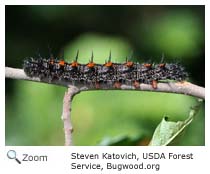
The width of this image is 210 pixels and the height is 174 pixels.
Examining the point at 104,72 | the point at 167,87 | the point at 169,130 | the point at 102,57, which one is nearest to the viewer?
the point at 169,130

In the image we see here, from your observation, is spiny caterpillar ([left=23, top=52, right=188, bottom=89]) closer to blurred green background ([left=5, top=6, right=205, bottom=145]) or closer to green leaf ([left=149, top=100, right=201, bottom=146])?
blurred green background ([left=5, top=6, right=205, bottom=145])

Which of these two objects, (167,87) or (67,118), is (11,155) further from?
(167,87)

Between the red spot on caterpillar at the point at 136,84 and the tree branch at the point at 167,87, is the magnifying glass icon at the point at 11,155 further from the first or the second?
the red spot on caterpillar at the point at 136,84

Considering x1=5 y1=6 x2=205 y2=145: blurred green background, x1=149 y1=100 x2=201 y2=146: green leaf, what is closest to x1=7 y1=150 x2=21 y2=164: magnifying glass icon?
x1=5 y1=6 x2=205 y2=145: blurred green background

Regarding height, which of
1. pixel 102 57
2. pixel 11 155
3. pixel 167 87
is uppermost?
pixel 102 57

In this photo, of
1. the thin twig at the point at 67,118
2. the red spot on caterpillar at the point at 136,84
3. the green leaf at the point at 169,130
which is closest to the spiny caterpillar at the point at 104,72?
the red spot on caterpillar at the point at 136,84

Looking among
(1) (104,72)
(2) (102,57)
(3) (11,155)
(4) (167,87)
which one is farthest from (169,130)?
(2) (102,57)
